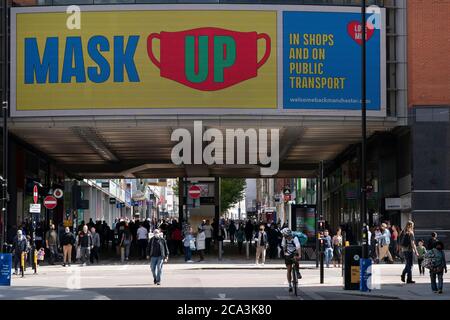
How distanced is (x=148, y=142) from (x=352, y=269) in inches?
950

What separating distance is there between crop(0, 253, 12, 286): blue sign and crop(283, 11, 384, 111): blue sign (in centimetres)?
1727

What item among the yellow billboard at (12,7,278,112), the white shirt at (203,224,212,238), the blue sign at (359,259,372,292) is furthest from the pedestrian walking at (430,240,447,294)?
the white shirt at (203,224,212,238)

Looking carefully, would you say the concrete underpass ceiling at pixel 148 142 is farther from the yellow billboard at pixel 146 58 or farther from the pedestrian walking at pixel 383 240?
the pedestrian walking at pixel 383 240

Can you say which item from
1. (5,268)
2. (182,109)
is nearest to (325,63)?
(182,109)

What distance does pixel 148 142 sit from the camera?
50.8 m

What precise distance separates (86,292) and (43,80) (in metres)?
17.9

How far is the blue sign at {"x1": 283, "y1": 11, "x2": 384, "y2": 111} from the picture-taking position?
43.4 metres

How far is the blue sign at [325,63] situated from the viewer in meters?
43.4

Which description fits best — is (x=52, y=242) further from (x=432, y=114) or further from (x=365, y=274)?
(x=365, y=274)

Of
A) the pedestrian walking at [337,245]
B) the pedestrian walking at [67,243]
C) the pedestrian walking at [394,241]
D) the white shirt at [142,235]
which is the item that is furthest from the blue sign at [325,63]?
the pedestrian walking at [67,243]

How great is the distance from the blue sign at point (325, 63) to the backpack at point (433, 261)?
16.9 meters

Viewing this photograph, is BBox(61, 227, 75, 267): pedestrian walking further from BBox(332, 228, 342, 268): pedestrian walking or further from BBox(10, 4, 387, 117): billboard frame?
BBox(332, 228, 342, 268): pedestrian walking

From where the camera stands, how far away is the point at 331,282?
3216cm

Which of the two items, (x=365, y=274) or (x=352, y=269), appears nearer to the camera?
(x=365, y=274)
